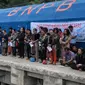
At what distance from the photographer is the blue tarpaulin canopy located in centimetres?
1088

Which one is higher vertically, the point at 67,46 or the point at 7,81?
the point at 67,46

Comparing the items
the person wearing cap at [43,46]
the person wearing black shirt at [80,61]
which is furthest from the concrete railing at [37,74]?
the person wearing cap at [43,46]

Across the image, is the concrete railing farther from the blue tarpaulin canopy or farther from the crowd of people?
the blue tarpaulin canopy

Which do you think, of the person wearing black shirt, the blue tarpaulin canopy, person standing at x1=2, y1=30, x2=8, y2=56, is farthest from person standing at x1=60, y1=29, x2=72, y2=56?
person standing at x1=2, y1=30, x2=8, y2=56

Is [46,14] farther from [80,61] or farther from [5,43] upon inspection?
[80,61]

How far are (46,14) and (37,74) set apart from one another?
420cm

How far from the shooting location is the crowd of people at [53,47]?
8908 millimetres

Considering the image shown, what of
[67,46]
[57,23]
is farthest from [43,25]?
[67,46]

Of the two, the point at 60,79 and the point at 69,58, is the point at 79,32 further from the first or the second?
the point at 60,79

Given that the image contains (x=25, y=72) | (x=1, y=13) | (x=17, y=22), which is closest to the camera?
(x=25, y=72)

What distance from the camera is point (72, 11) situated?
11.0 m

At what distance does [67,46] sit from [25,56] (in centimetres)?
297

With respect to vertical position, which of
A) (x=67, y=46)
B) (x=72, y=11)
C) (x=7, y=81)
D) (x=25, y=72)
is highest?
(x=72, y=11)

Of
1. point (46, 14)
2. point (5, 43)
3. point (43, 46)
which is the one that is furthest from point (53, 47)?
point (5, 43)
